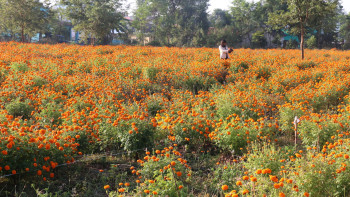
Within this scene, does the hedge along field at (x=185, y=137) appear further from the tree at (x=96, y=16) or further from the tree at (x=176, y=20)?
the tree at (x=176, y=20)

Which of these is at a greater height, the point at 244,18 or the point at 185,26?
the point at 244,18

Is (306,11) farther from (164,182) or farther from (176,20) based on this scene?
(176,20)

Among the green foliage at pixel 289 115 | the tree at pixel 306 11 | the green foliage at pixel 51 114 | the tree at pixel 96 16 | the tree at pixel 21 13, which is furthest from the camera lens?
the tree at pixel 96 16

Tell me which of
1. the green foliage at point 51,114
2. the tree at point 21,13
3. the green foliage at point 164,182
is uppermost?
the tree at point 21,13

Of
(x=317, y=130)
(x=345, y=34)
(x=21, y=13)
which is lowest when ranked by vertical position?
(x=317, y=130)

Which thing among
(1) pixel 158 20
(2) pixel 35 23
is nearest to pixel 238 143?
(2) pixel 35 23

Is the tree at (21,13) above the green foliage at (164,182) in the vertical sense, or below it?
above

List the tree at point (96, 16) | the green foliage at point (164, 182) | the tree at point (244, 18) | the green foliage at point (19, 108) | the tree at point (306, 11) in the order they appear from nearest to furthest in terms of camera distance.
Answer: the green foliage at point (164, 182)
the green foliage at point (19, 108)
the tree at point (306, 11)
the tree at point (96, 16)
the tree at point (244, 18)

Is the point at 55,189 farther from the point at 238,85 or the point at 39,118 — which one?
the point at 238,85

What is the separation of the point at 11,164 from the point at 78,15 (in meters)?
22.6

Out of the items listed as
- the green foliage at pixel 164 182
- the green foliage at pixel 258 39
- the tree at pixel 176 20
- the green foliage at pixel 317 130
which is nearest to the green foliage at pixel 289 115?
the green foliage at pixel 317 130

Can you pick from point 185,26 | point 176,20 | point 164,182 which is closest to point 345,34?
point 185,26

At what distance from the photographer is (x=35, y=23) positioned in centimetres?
2055

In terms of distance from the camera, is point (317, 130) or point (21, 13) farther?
point (21, 13)
